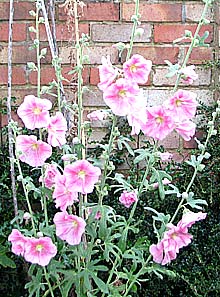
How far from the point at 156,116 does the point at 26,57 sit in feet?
3.14

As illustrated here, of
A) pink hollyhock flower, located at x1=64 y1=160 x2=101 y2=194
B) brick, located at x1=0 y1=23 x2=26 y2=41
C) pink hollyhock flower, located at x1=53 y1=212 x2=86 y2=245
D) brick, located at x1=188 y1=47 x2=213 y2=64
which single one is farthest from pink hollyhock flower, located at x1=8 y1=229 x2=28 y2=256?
brick, located at x1=188 y1=47 x2=213 y2=64

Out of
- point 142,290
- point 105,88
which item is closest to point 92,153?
point 142,290

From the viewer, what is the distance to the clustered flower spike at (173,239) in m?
1.30

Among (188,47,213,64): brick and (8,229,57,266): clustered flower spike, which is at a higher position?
(188,47,213,64): brick

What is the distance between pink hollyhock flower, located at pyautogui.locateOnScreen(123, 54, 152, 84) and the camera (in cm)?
115

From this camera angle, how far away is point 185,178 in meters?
1.93

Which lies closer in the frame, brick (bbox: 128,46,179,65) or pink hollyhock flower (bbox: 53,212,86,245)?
pink hollyhock flower (bbox: 53,212,86,245)

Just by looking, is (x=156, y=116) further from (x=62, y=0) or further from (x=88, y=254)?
(x=62, y=0)

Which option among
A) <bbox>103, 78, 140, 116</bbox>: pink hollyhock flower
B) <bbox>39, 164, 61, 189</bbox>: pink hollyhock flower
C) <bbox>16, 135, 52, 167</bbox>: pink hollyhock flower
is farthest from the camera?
<bbox>39, 164, 61, 189</bbox>: pink hollyhock flower

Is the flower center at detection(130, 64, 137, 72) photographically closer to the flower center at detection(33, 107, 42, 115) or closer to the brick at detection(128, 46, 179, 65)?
the flower center at detection(33, 107, 42, 115)

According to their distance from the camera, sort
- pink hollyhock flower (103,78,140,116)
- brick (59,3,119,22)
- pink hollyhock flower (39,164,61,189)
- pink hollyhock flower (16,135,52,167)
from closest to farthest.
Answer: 1. pink hollyhock flower (103,78,140,116)
2. pink hollyhock flower (16,135,52,167)
3. pink hollyhock flower (39,164,61,189)
4. brick (59,3,119,22)

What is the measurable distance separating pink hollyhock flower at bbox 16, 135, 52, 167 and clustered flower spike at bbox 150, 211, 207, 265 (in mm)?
364

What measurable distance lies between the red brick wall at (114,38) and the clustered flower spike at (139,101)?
31.7 inches

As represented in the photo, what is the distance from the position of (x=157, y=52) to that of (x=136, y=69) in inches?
35.0
